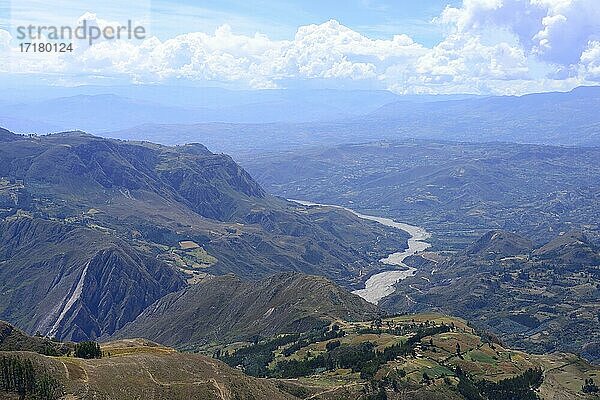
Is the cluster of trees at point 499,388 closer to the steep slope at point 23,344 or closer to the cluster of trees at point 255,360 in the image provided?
the cluster of trees at point 255,360

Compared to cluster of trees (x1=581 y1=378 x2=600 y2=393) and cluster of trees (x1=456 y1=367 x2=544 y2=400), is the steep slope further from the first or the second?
cluster of trees (x1=581 y1=378 x2=600 y2=393)

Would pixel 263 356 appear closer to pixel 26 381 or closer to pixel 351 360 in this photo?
pixel 351 360

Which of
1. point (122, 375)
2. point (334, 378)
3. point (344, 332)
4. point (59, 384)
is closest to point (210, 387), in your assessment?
point (122, 375)

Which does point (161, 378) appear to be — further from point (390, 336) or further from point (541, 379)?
point (541, 379)

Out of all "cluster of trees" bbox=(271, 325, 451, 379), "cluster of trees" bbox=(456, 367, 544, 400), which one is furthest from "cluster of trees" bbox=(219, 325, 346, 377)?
"cluster of trees" bbox=(456, 367, 544, 400)

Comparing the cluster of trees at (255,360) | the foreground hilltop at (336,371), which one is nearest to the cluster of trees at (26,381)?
the foreground hilltop at (336,371)

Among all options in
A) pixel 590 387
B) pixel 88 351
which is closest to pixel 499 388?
pixel 590 387
